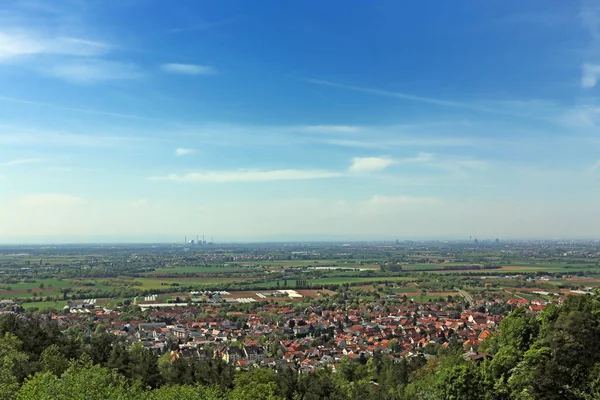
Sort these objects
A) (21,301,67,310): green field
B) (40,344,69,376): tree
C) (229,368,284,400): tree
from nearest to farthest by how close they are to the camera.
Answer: (229,368,284,400): tree, (40,344,69,376): tree, (21,301,67,310): green field

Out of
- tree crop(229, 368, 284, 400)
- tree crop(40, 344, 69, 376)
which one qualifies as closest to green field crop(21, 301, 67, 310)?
tree crop(40, 344, 69, 376)

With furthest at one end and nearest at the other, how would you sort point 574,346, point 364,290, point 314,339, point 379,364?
point 364,290, point 314,339, point 379,364, point 574,346

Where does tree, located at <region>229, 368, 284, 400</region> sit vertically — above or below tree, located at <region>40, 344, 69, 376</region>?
below

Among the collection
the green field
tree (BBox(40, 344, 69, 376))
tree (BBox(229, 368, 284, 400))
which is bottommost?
the green field

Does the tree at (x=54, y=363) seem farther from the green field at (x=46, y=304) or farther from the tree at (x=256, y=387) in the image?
the green field at (x=46, y=304)

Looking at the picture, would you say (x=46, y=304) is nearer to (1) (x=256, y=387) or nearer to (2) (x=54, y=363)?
(2) (x=54, y=363)

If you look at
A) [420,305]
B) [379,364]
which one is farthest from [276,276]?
[379,364]

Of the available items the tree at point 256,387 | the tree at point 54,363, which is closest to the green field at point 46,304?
the tree at point 54,363

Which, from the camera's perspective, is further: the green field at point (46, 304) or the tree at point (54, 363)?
the green field at point (46, 304)

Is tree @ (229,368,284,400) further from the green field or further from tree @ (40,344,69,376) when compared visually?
the green field

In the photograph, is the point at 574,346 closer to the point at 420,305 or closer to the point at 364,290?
the point at 420,305

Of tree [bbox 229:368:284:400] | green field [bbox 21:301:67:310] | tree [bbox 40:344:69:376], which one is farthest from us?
green field [bbox 21:301:67:310]
